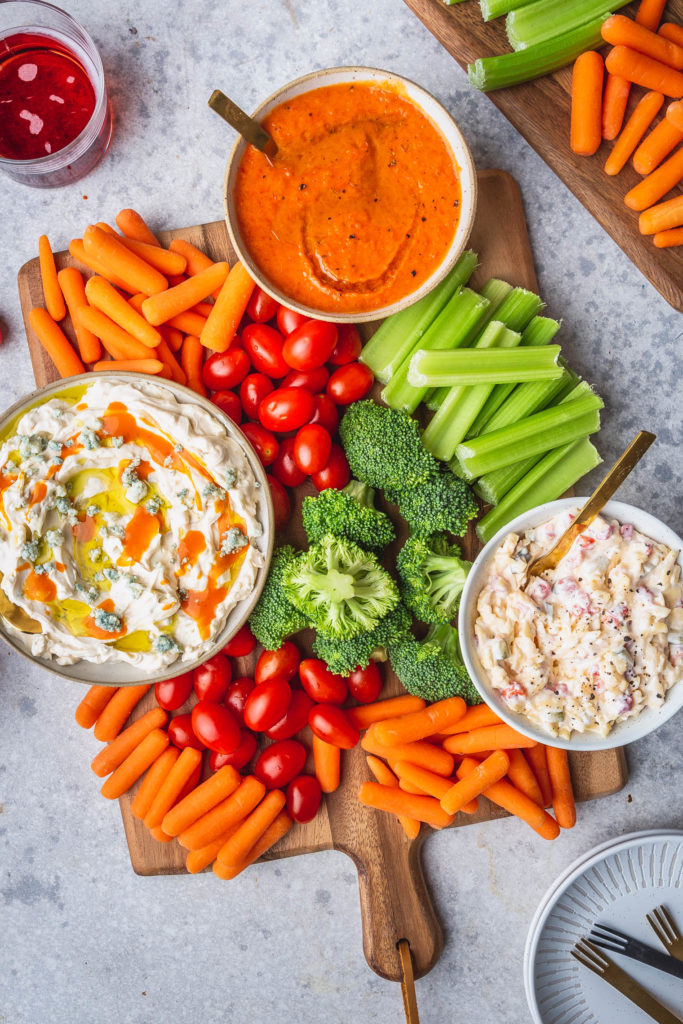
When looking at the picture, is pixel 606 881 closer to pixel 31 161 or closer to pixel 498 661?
pixel 498 661

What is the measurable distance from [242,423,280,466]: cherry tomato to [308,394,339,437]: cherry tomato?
0.58 ft

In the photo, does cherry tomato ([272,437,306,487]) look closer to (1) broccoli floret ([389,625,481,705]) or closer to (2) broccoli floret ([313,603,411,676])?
(2) broccoli floret ([313,603,411,676])

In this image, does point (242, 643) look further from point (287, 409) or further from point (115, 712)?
point (287, 409)

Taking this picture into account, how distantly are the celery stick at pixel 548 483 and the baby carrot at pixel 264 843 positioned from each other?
1.38m

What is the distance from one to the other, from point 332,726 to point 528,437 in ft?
4.34

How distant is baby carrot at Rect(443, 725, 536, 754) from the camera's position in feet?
9.61

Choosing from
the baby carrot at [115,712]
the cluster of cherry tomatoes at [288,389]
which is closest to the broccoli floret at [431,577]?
the cluster of cherry tomatoes at [288,389]

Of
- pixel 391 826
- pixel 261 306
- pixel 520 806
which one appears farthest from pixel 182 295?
pixel 520 806

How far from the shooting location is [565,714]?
271 cm

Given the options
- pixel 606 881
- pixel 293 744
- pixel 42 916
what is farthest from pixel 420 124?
pixel 42 916

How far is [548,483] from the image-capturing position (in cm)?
305

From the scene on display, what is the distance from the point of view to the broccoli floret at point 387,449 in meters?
2.90

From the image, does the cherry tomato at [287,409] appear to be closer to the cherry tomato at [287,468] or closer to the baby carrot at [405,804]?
the cherry tomato at [287,468]

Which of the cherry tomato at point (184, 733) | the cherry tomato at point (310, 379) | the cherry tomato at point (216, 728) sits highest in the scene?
the cherry tomato at point (310, 379)
